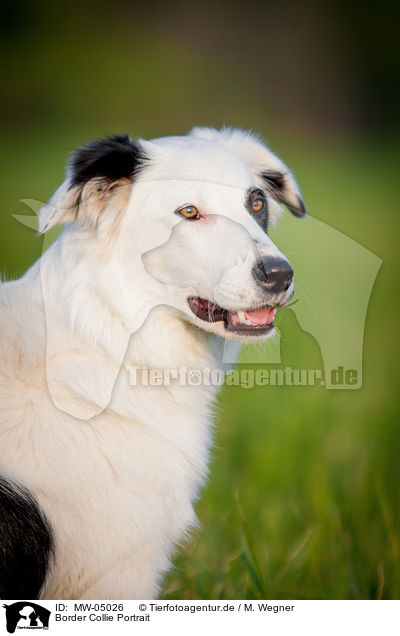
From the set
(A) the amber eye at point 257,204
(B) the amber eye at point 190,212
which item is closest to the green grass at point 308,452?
(A) the amber eye at point 257,204

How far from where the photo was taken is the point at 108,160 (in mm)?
2125

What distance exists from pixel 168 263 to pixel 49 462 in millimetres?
763

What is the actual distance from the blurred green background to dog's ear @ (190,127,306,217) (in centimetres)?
53

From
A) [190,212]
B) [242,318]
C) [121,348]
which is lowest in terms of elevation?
[121,348]

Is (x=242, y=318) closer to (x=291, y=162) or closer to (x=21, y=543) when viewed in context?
(x=21, y=543)

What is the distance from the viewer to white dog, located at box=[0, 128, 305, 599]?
188cm

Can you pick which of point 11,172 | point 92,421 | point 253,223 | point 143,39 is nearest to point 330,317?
point 253,223

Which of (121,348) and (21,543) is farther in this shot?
(121,348)

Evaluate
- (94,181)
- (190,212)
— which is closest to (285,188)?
(190,212)

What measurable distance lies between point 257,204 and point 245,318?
47 centimetres

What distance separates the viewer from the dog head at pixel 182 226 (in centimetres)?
201

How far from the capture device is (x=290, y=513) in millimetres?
3252

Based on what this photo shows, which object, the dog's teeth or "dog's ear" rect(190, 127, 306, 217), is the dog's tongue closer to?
the dog's teeth
